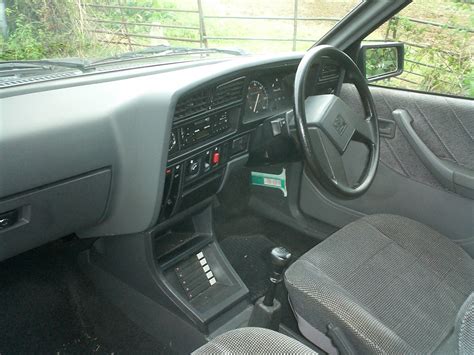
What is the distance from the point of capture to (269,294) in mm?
1556

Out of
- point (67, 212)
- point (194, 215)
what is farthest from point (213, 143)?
point (67, 212)

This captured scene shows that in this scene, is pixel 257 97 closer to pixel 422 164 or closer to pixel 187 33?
pixel 187 33

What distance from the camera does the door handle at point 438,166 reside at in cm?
186

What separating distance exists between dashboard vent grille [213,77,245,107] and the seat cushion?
0.83 m

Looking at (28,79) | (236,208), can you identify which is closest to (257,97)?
(236,208)

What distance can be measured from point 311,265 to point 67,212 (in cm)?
81

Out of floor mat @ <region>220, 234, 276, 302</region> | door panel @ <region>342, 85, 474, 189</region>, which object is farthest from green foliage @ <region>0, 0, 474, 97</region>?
floor mat @ <region>220, 234, 276, 302</region>

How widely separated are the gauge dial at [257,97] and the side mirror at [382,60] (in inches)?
23.0

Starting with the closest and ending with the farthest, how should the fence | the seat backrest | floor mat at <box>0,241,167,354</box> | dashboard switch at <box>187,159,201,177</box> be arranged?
the seat backrest
the fence
dashboard switch at <box>187,159,201,177</box>
floor mat at <box>0,241,167,354</box>

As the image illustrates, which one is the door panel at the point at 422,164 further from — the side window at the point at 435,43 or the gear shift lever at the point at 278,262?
the gear shift lever at the point at 278,262

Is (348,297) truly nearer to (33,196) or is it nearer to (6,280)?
(33,196)

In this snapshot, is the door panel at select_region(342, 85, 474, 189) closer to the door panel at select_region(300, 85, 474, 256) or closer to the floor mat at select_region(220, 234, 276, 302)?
the door panel at select_region(300, 85, 474, 256)

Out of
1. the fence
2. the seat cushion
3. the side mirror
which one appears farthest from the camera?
the side mirror

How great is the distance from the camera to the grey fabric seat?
4.03ft
